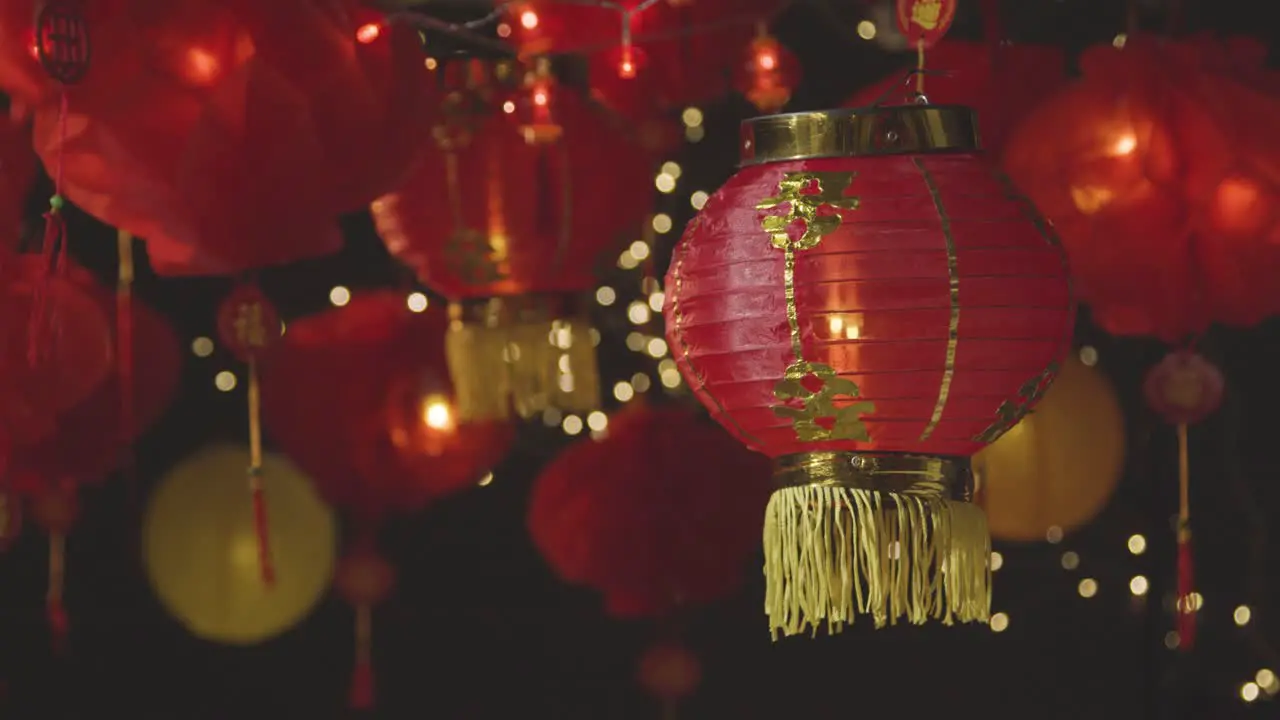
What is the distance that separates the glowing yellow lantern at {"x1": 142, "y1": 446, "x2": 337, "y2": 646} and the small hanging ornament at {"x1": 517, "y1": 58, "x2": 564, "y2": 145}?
1149 mm

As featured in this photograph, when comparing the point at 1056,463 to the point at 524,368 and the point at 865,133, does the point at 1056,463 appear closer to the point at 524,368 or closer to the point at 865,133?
the point at 524,368

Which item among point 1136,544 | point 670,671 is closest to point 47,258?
point 670,671

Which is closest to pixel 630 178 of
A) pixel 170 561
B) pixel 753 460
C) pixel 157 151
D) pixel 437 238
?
pixel 437 238

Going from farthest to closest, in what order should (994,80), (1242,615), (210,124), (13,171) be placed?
(1242,615) < (994,80) < (13,171) < (210,124)

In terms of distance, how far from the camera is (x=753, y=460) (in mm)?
2867

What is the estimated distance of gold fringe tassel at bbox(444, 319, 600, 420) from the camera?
265cm

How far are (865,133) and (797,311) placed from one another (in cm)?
16

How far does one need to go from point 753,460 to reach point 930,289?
4.04 feet

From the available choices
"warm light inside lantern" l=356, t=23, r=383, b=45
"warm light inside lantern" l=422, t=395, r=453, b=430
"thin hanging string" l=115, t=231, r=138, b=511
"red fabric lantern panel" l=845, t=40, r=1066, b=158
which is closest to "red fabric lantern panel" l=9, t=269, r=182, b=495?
"thin hanging string" l=115, t=231, r=138, b=511

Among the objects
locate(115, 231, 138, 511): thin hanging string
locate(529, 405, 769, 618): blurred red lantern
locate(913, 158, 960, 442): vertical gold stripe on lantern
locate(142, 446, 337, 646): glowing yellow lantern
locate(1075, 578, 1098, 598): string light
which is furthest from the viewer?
locate(1075, 578, 1098, 598): string light

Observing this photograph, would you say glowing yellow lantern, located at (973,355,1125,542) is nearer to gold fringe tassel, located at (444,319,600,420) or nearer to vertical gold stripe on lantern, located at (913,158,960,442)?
gold fringe tassel, located at (444,319,600,420)

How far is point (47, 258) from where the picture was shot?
1.96m

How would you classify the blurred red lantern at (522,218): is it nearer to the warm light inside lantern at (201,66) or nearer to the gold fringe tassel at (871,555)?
the warm light inside lantern at (201,66)

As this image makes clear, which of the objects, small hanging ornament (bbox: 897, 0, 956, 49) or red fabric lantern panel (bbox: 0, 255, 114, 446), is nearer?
small hanging ornament (bbox: 897, 0, 956, 49)
